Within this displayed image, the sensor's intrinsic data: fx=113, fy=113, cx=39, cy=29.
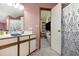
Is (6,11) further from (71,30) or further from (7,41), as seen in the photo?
(71,30)

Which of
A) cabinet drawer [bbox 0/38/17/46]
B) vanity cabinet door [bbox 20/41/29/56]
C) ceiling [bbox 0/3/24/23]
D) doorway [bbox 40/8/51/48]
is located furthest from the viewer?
doorway [bbox 40/8/51/48]

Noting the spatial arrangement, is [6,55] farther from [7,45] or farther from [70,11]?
[70,11]

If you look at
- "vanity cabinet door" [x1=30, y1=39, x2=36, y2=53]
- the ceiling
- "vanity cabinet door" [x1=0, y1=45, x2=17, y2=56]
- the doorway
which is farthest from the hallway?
the ceiling

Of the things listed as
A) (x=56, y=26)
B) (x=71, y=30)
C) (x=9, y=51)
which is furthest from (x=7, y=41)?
(x=71, y=30)

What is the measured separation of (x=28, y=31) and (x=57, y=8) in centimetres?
74

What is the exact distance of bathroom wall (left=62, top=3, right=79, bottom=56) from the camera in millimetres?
2041

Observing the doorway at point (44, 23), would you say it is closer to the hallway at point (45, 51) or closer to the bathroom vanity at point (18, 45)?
the hallway at point (45, 51)

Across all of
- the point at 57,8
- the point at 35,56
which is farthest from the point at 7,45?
the point at 57,8

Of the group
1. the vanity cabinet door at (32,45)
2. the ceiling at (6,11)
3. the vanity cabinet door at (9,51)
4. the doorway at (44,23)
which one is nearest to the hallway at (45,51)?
the doorway at (44,23)

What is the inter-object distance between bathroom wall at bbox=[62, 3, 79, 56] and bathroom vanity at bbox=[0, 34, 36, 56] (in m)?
0.65

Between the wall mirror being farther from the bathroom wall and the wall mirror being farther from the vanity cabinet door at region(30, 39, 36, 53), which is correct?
the bathroom wall

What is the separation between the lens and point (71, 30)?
2.16m

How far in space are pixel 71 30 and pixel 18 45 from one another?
105cm

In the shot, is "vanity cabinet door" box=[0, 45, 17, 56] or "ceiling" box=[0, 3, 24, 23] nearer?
"vanity cabinet door" box=[0, 45, 17, 56]
